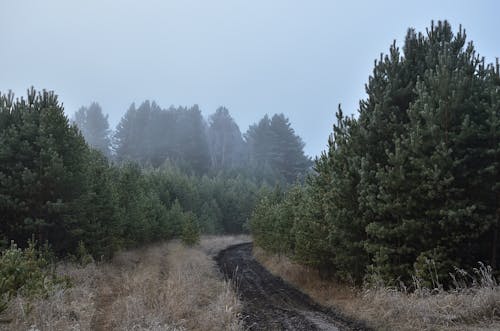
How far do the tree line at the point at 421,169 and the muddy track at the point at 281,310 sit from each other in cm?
191

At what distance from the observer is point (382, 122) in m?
13.2

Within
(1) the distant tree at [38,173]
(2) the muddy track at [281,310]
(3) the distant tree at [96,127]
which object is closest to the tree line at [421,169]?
(2) the muddy track at [281,310]

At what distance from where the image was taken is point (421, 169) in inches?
444

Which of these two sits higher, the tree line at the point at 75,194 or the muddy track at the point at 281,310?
the tree line at the point at 75,194

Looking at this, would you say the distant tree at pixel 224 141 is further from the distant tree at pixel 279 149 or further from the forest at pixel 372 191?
the forest at pixel 372 191

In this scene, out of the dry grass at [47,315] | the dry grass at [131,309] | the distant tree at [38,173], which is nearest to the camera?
the dry grass at [47,315]

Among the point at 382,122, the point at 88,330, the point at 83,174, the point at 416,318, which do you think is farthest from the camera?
the point at 83,174

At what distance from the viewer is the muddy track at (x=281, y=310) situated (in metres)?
10.7

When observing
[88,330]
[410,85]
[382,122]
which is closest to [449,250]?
[382,122]

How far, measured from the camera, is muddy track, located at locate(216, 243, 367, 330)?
10734 mm

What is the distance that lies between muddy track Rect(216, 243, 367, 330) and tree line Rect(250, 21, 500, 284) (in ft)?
6.26

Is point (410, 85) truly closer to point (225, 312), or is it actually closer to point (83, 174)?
point (225, 312)

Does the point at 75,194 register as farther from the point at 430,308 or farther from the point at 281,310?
the point at 430,308

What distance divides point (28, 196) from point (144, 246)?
53.7 feet
